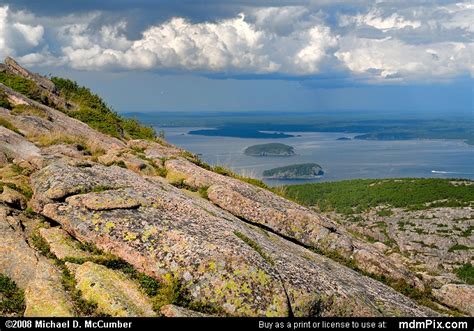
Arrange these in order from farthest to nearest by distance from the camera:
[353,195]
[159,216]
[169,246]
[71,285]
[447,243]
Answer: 1. [353,195]
2. [447,243]
3. [159,216]
4. [169,246]
5. [71,285]

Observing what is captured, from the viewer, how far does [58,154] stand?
669 inches

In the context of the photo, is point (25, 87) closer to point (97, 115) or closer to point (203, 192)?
point (97, 115)

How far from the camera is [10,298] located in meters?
9.06

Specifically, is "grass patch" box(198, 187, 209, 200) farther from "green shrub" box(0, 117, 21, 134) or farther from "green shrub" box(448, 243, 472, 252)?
"green shrub" box(448, 243, 472, 252)

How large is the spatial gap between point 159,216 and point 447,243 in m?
75.8

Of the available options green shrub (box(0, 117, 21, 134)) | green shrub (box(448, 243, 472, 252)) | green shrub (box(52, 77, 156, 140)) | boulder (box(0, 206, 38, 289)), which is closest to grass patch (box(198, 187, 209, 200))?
boulder (box(0, 206, 38, 289))
